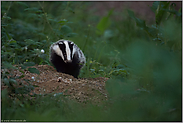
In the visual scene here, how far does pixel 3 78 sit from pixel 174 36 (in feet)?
5.32

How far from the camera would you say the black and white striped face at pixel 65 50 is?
142 inches

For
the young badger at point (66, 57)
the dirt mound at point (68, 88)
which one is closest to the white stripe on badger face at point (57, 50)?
the young badger at point (66, 57)

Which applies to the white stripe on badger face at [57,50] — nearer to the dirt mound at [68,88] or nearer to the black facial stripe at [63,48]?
the black facial stripe at [63,48]

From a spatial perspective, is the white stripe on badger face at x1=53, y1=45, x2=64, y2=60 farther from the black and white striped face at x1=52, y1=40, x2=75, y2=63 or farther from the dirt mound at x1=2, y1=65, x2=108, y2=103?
the dirt mound at x1=2, y1=65, x2=108, y2=103

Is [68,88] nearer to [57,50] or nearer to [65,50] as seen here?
[65,50]

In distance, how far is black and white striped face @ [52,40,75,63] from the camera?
11.8 feet

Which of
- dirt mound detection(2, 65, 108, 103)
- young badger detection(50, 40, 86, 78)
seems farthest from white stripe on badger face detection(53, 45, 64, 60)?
dirt mound detection(2, 65, 108, 103)

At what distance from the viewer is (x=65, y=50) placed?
3.65m

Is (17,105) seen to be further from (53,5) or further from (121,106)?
(53,5)

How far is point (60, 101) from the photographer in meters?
2.21

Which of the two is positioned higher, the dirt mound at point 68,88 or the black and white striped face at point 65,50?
the black and white striped face at point 65,50

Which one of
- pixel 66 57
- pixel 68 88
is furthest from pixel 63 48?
pixel 68 88

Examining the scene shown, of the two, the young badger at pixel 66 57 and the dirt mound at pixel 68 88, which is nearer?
the dirt mound at pixel 68 88

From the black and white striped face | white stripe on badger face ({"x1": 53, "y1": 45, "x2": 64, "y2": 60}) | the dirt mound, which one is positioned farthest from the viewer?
white stripe on badger face ({"x1": 53, "y1": 45, "x2": 64, "y2": 60})
